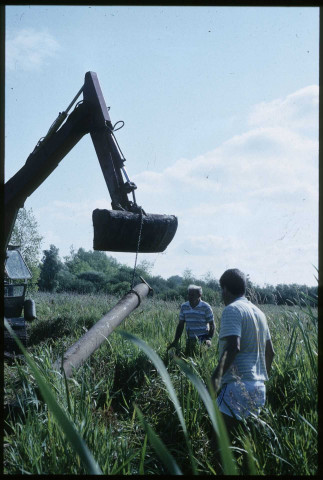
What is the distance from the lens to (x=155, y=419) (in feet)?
14.2

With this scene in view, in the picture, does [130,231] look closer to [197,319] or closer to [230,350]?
[197,319]

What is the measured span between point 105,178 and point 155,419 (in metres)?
3.23

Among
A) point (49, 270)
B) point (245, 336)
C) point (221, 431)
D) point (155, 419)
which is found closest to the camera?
point (221, 431)

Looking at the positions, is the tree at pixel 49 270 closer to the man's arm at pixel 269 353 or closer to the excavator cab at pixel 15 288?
the excavator cab at pixel 15 288

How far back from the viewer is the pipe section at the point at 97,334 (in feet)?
16.0

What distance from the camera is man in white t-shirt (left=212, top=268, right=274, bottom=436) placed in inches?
134

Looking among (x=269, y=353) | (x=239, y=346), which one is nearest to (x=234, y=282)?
(x=239, y=346)

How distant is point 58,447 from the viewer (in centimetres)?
271

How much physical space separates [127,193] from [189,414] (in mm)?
3024

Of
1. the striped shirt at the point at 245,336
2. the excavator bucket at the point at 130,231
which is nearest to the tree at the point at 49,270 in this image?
the excavator bucket at the point at 130,231

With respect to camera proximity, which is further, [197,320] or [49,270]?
[49,270]

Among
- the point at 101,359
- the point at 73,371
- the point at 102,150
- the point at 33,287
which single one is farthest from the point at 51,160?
the point at 33,287

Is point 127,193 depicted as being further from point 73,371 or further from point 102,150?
point 73,371

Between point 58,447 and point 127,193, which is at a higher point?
point 127,193
